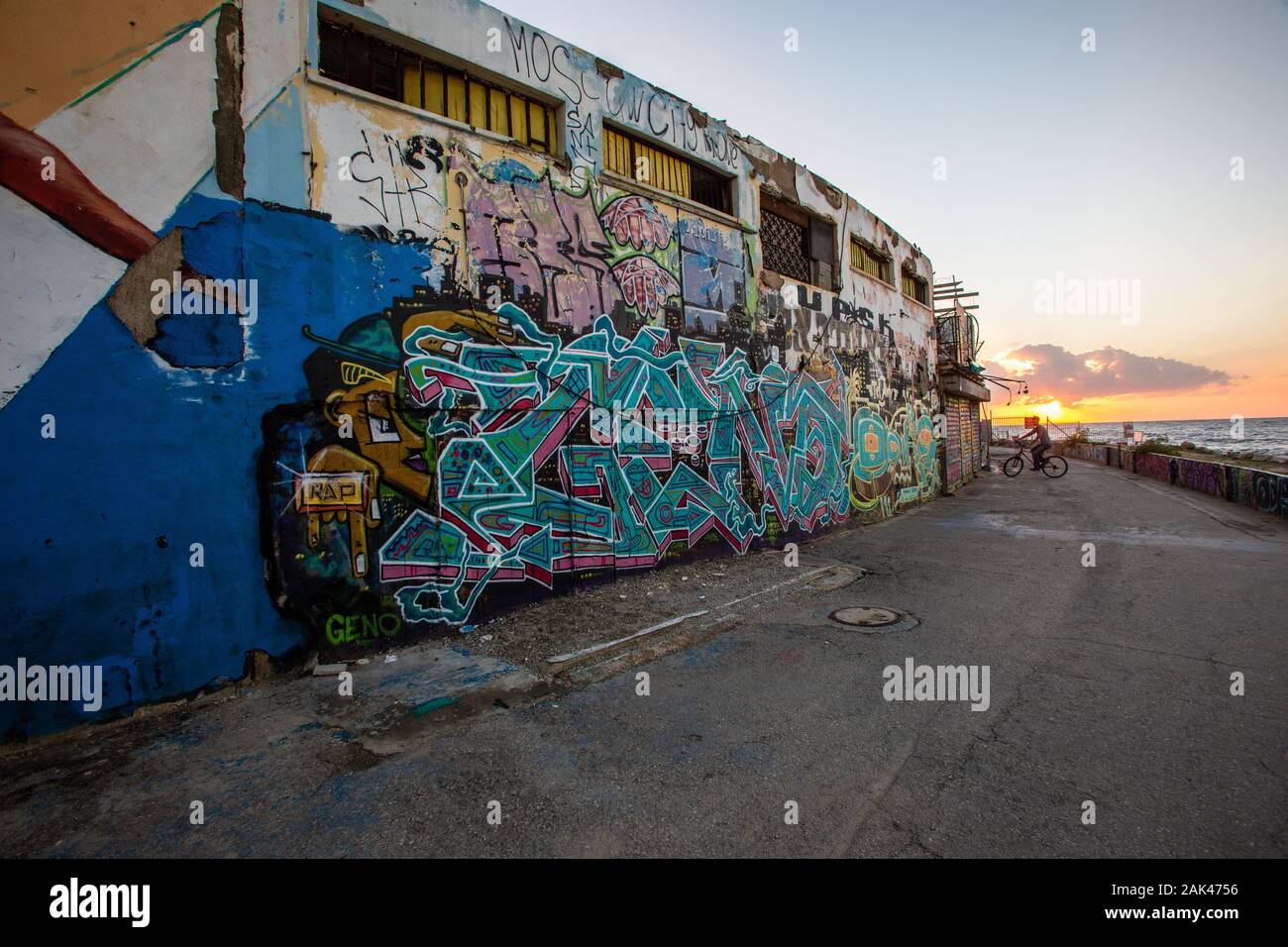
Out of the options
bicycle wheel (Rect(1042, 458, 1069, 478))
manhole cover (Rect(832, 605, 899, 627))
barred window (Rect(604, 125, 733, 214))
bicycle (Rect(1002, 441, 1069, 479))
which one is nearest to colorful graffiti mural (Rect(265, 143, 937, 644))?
barred window (Rect(604, 125, 733, 214))

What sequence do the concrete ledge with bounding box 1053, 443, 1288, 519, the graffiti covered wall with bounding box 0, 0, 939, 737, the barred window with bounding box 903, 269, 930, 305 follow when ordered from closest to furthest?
1. the graffiti covered wall with bounding box 0, 0, 939, 737
2. the concrete ledge with bounding box 1053, 443, 1288, 519
3. the barred window with bounding box 903, 269, 930, 305

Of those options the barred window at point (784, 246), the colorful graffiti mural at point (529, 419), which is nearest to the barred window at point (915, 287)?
the barred window at point (784, 246)

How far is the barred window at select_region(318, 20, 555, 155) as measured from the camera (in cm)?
491

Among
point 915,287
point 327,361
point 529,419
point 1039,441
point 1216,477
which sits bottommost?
point 1216,477

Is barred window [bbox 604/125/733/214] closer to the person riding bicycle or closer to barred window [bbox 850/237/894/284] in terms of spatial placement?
barred window [bbox 850/237/894/284]

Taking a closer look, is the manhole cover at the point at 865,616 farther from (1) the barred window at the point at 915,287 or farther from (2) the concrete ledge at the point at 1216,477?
(1) the barred window at the point at 915,287

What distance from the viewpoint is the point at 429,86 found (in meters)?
5.39

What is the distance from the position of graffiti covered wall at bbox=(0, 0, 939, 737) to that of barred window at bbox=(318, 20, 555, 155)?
8.6 inches

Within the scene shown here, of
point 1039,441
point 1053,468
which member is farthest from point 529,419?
point 1053,468

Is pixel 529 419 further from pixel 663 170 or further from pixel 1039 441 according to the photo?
pixel 1039 441

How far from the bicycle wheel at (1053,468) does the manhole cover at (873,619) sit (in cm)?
1911

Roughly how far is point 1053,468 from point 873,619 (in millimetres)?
19922

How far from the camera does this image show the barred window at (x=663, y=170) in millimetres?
7027
